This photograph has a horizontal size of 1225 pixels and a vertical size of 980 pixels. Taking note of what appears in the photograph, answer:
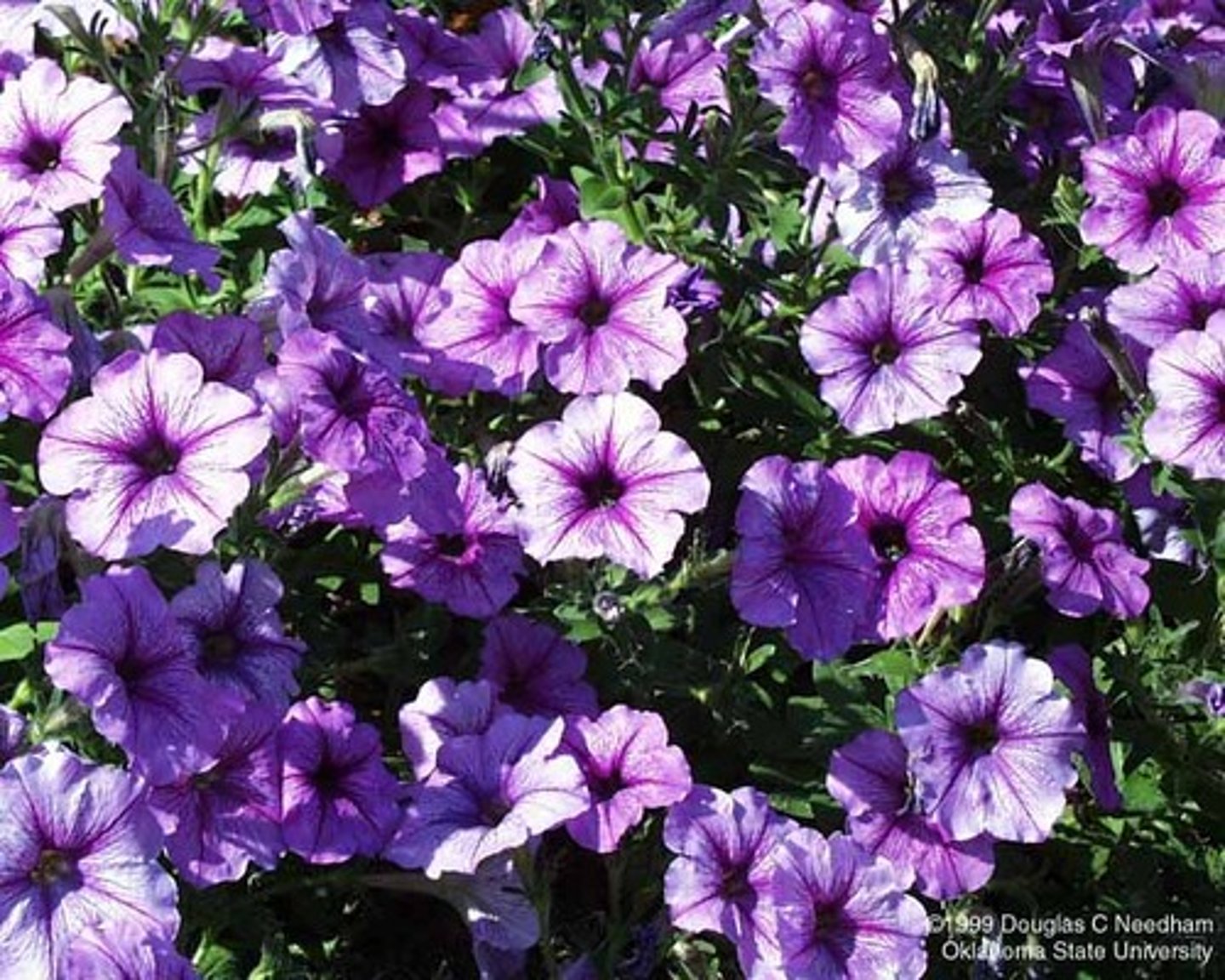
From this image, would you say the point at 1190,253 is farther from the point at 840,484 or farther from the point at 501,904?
the point at 501,904

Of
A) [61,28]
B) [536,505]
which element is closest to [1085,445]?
[536,505]

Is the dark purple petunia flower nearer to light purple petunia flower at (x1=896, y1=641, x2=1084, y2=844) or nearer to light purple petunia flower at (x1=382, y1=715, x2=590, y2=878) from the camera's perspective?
light purple petunia flower at (x1=382, y1=715, x2=590, y2=878)

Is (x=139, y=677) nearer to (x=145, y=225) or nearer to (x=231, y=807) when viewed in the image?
(x=231, y=807)

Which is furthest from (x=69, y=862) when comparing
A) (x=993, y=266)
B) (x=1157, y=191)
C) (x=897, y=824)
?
(x=1157, y=191)

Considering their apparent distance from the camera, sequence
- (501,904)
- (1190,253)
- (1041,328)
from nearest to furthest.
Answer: (501,904) < (1190,253) < (1041,328)

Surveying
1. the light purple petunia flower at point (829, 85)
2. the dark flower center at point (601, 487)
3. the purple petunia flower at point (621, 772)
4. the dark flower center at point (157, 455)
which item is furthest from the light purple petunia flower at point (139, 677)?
the light purple petunia flower at point (829, 85)

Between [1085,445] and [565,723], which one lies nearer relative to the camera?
[565,723]

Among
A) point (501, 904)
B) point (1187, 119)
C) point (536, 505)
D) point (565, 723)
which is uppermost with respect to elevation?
point (1187, 119)
